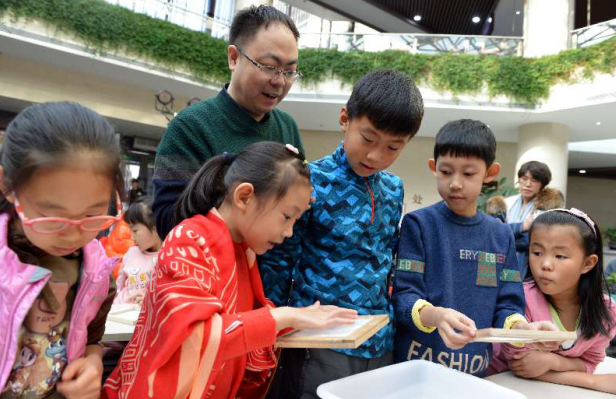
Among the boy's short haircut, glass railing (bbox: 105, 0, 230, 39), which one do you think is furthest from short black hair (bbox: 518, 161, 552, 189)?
glass railing (bbox: 105, 0, 230, 39)

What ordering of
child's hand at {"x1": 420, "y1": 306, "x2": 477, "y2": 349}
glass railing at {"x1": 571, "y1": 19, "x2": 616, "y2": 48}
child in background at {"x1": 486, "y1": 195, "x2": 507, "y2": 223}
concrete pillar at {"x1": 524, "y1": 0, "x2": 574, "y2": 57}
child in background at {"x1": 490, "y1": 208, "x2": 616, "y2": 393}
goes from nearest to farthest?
1. child's hand at {"x1": 420, "y1": 306, "x2": 477, "y2": 349}
2. child in background at {"x1": 490, "y1": 208, "x2": 616, "y2": 393}
3. child in background at {"x1": 486, "y1": 195, "x2": 507, "y2": 223}
4. glass railing at {"x1": 571, "y1": 19, "x2": 616, "y2": 48}
5. concrete pillar at {"x1": 524, "y1": 0, "x2": 574, "y2": 57}

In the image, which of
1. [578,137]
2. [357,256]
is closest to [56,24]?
[357,256]

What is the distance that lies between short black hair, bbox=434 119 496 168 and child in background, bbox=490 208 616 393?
36 centimetres

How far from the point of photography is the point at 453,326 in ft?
3.41

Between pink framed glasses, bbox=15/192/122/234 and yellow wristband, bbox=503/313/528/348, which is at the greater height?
pink framed glasses, bbox=15/192/122/234

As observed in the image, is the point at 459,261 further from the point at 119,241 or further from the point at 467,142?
the point at 119,241

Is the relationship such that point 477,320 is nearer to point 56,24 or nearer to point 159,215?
point 159,215

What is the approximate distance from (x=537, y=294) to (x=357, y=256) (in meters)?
0.74

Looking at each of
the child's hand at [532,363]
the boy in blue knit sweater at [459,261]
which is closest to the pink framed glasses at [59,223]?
the boy in blue knit sweater at [459,261]

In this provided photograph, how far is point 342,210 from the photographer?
125 cm

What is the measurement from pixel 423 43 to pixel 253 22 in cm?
861

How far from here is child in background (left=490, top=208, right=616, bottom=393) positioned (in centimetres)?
144

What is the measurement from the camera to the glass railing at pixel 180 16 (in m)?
8.67

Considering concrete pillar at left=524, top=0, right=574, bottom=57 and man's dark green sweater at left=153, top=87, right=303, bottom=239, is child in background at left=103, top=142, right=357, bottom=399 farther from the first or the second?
concrete pillar at left=524, top=0, right=574, bottom=57
